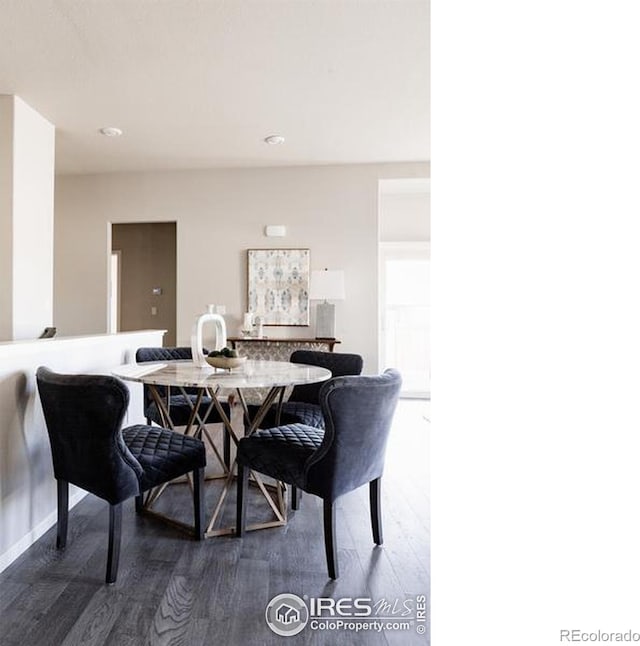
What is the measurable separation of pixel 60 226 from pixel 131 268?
52.1 inches

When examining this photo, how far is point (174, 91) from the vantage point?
2.96 metres

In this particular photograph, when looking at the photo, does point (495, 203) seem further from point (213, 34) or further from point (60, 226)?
point (60, 226)

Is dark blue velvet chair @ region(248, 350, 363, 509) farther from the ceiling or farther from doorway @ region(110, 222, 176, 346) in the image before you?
doorway @ region(110, 222, 176, 346)

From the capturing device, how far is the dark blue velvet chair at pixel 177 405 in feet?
8.26

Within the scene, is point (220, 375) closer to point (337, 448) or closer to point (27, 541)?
point (337, 448)

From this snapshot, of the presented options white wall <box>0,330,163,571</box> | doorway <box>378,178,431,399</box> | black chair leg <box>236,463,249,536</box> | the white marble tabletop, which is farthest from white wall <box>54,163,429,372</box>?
black chair leg <box>236,463,249,536</box>

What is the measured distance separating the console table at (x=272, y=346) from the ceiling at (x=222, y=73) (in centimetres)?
200

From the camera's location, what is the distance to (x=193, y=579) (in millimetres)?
1577

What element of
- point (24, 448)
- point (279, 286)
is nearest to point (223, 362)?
point (24, 448)

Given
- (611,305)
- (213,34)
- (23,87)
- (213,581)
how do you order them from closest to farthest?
(611,305), (213,581), (213,34), (23,87)

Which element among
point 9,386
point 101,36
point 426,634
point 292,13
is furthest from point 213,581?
point 101,36

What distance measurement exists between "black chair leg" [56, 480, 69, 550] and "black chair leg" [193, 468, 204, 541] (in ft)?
1.83

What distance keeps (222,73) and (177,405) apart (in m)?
2.32

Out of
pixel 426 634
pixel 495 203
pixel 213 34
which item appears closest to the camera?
pixel 495 203
